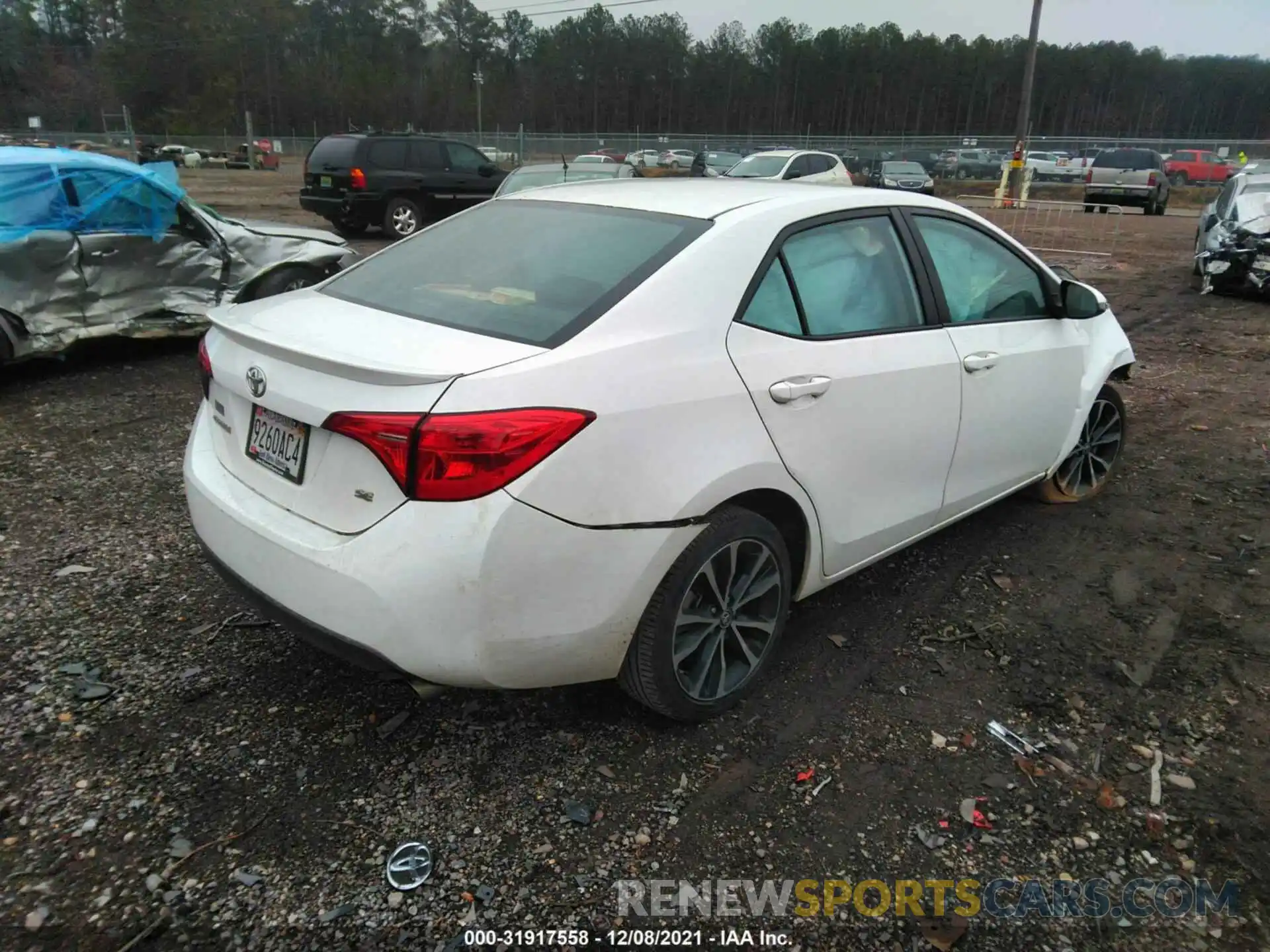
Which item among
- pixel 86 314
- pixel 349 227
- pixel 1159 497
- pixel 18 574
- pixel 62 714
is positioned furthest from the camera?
pixel 349 227

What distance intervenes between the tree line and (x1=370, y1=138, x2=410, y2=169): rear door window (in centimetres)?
6357

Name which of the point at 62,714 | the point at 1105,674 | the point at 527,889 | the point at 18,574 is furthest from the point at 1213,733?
the point at 18,574

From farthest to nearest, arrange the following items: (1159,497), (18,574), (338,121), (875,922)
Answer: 1. (338,121)
2. (1159,497)
3. (18,574)
4. (875,922)

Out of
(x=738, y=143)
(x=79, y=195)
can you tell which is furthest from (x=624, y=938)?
(x=738, y=143)

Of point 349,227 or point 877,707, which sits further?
point 349,227

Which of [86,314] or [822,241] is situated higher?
[822,241]

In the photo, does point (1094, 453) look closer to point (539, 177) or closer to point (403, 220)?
point (539, 177)

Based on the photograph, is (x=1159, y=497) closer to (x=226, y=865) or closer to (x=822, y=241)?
(x=822, y=241)

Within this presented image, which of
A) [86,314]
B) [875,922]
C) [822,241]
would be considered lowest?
[875,922]

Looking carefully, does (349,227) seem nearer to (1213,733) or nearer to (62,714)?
(62,714)

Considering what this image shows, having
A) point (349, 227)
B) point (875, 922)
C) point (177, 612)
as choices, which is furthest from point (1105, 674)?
point (349, 227)

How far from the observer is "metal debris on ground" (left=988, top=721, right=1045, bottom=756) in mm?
2783

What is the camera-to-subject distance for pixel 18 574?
366cm

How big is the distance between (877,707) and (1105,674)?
3.03ft
